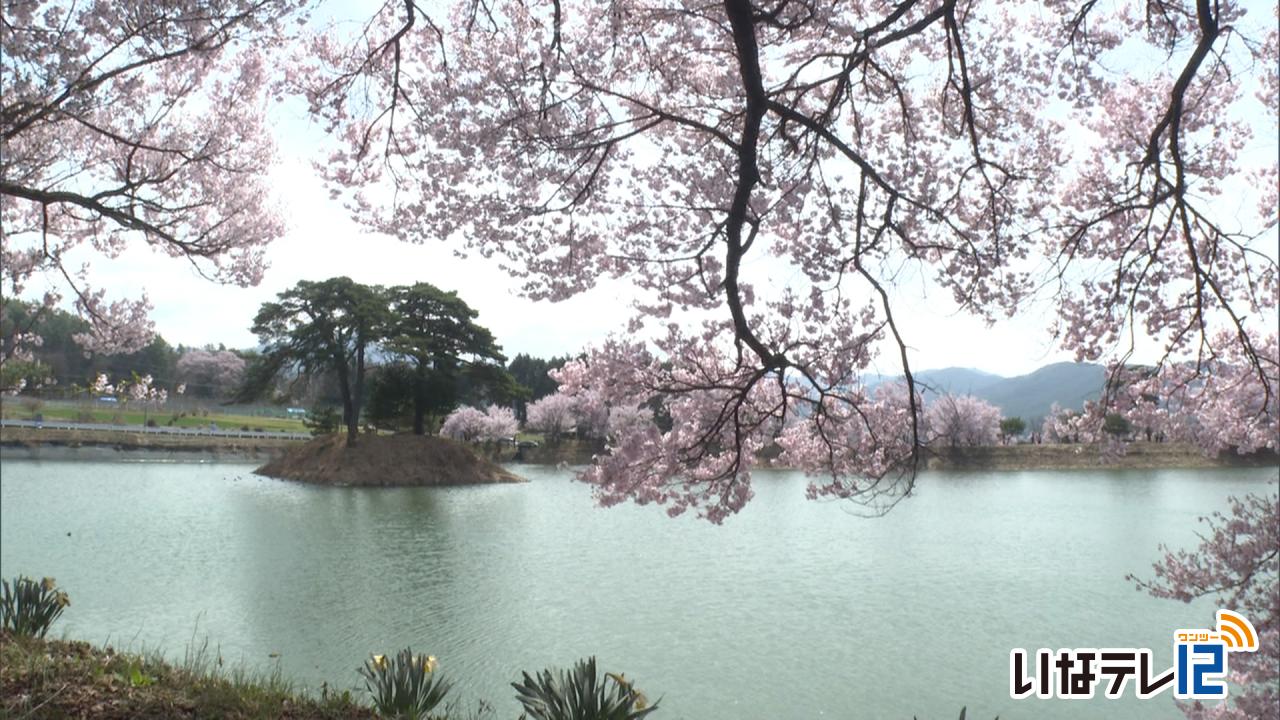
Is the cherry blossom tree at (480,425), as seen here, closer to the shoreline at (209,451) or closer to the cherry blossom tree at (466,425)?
the cherry blossom tree at (466,425)

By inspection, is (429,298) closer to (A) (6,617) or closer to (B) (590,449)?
(B) (590,449)

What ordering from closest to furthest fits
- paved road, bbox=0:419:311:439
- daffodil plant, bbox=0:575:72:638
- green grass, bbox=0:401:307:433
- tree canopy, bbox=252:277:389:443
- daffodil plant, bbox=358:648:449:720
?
daffodil plant, bbox=358:648:449:720
daffodil plant, bbox=0:575:72:638
tree canopy, bbox=252:277:389:443
green grass, bbox=0:401:307:433
paved road, bbox=0:419:311:439

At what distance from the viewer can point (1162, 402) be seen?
4.63 meters

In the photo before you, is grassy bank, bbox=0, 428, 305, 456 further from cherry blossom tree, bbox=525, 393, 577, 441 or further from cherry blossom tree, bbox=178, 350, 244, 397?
cherry blossom tree, bbox=525, 393, 577, 441

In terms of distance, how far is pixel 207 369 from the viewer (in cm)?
2028

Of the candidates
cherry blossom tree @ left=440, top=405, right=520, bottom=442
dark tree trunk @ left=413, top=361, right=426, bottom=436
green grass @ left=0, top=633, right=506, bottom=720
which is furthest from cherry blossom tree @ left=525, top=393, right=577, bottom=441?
green grass @ left=0, top=633, right=506, bottom=720

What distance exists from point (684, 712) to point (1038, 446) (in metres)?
26.7

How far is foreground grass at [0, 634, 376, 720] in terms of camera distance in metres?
2.74

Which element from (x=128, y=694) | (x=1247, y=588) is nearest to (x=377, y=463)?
(x=128, y=694)

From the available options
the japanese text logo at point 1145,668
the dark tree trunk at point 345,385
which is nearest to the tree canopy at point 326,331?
the dark tree trunk at point 345,385

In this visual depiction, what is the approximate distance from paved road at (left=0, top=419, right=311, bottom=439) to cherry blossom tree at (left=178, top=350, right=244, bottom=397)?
5.58 feet

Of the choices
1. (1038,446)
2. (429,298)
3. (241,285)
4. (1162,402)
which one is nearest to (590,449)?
(429,298)

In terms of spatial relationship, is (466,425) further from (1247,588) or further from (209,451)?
(1247,588)

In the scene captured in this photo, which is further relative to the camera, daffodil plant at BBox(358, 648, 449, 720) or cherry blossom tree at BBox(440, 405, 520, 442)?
cherry blossom tree at BBox(440, 405, 520, 442)
